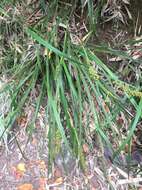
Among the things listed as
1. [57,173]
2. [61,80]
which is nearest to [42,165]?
[57,173]

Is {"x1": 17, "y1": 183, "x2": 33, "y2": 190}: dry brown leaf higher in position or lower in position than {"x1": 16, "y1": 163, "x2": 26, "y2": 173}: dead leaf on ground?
lower

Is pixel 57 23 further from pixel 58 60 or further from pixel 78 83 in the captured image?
pixel 78 83

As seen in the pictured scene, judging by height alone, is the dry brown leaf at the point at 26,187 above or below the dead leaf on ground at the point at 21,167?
below

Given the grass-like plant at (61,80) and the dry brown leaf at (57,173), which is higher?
the grass-like plant at (61,80)

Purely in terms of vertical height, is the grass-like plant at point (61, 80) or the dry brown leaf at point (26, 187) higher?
the grass-like plant at point (61, 80)

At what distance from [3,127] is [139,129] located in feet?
1.95

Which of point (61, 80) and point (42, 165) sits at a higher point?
point (61, 80)

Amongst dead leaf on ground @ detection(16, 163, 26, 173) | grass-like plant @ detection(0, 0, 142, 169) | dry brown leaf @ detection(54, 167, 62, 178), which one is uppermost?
grass-like plant @ detection(0, 0, 142, 169)

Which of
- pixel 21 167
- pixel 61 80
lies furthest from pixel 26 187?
pixel 61 80

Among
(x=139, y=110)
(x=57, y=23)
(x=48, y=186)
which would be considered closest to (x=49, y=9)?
(x=57, y=23)

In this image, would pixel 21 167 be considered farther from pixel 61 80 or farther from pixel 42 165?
pixel 61 80

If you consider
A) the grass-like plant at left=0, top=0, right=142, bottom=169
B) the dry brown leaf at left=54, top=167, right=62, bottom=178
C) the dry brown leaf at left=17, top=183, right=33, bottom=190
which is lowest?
the dry brown leaf at left=17, top=183, right=33, bottom=190

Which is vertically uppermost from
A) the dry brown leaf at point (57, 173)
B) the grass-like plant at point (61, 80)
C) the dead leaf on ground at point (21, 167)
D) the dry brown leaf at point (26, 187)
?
the grass-like plant at point (61, 80)

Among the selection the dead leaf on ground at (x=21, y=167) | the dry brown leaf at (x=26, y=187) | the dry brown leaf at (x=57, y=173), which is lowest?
the dry brown leaf at (x=26, y=187)
